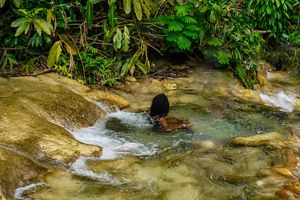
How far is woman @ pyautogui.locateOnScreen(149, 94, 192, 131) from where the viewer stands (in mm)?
5305

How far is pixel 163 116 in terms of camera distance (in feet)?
17.7

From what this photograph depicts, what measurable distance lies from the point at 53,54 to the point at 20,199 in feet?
10.5

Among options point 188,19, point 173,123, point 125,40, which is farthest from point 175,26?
point 173,123

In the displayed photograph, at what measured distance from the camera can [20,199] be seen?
3596 mm

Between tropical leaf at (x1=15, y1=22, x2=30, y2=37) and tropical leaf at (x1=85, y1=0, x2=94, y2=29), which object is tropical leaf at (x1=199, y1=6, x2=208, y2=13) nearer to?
tropical leaf at (x1=85, y1=0, x2=94, y2=29)

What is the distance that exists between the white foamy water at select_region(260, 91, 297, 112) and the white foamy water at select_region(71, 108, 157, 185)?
2.29m

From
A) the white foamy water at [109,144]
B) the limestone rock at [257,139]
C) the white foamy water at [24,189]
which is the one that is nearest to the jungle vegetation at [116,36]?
the white foamy water at [109,144]

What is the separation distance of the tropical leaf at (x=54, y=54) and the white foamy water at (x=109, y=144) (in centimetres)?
124

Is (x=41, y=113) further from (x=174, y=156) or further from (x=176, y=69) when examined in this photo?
(x=176, y=69)

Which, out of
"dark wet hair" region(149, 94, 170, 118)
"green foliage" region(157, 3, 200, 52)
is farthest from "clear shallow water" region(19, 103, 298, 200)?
"green foliage" region(157, 3, 200, 52)

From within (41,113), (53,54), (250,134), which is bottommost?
(250,134)

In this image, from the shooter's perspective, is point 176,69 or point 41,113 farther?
point 176,69

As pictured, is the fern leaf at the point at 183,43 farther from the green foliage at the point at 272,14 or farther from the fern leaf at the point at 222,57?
the green foliage at the point at 272,14

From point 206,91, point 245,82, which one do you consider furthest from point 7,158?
point 245,82
